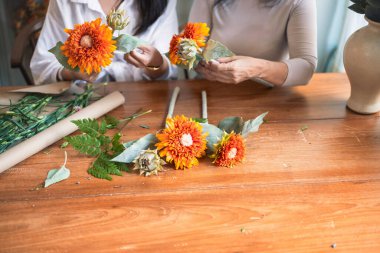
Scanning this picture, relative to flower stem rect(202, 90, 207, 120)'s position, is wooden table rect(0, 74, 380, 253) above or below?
below

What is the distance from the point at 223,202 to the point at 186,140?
0.16 meters

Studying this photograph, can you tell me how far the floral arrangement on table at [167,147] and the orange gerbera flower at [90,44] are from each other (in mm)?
155

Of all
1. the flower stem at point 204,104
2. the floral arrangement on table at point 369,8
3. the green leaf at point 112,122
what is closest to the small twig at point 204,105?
the flower stem at point 204,104

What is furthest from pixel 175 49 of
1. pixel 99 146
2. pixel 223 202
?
pixel 223 202

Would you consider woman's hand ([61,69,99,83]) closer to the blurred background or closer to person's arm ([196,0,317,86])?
person's arm ([196,0,317,86])

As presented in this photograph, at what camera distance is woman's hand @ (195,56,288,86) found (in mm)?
1087

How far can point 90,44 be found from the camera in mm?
865

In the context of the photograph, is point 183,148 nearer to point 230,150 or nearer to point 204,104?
point 230,150

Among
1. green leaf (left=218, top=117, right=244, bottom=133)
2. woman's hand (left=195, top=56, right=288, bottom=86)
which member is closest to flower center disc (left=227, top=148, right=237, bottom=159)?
green leaf (left=218, top=117, right=244, bottom=133)

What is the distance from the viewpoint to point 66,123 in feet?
3.17

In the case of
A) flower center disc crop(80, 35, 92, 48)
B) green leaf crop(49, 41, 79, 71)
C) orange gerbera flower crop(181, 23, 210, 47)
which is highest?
flower center disc crop(80, 35, 92, 48)

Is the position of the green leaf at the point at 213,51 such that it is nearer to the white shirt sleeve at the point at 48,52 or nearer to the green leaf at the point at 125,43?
the green leaf at the point at 125,43

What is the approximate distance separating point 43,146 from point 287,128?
2.07ft

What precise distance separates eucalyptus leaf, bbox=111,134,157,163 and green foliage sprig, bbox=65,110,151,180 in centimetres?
2
